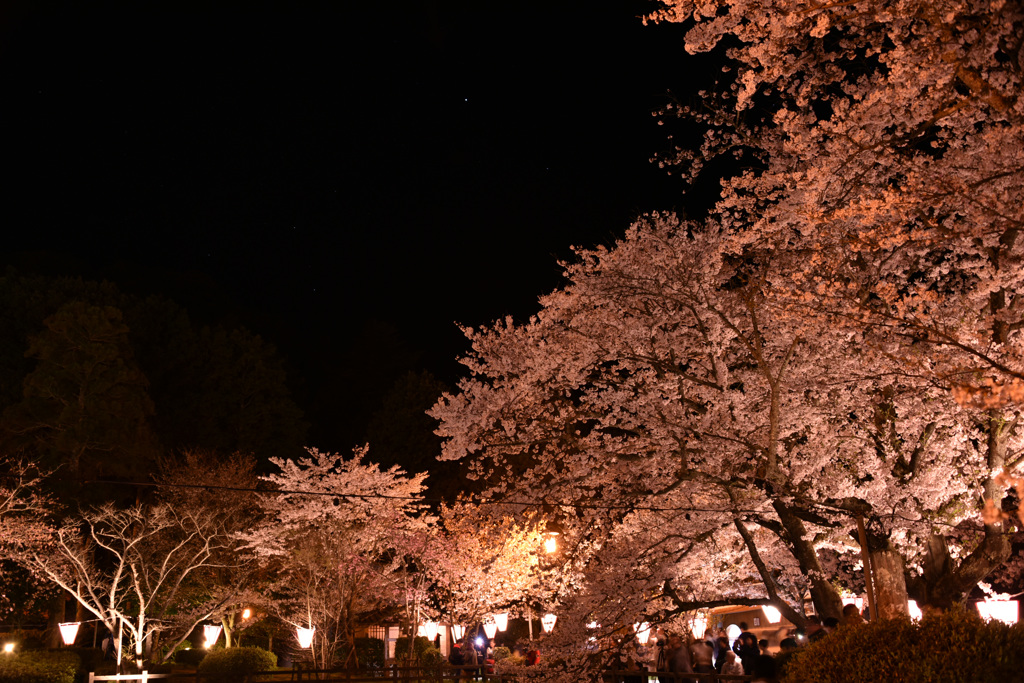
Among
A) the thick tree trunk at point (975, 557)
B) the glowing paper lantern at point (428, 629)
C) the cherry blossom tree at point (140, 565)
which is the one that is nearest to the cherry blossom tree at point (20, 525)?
the cherry blossom tree at point (140, 565)

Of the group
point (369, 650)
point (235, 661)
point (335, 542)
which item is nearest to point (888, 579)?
point (335, 542)

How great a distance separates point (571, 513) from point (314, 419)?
34856mm

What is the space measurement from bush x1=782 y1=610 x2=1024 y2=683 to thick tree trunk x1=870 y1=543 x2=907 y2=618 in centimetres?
365

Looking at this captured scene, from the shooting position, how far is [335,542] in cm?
2086

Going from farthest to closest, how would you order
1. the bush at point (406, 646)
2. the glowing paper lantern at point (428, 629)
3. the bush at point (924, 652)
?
the glowing paper lantern at point (428, 629), the bush at point (406, 646), the bush at point (924, 652)

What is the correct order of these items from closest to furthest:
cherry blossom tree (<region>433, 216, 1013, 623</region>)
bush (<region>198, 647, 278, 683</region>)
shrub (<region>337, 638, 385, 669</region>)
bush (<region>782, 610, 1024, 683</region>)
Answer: bush (<region>782, 610, 1024, 683</region>) → cherry blossom tree (<region>433, 216, 1013, 623</region>) → bush (<region>198, 647, 278, 683</region>) → shrub (<region>337, 638, 385, 669</region>)

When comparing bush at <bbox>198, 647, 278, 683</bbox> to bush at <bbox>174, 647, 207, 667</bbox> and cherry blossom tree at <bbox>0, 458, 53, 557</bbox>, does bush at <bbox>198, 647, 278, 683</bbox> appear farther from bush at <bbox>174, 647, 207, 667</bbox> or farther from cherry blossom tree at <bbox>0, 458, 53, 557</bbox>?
bush at <bbox>174, 647, 207, 667</bbox>

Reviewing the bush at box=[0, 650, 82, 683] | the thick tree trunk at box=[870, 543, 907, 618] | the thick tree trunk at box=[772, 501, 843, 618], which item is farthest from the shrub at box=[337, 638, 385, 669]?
the thick tree trunk at box=[870, 543, 907, 618]

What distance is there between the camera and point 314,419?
44.8 meters

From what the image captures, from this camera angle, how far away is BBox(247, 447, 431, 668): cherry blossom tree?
66.0 feet

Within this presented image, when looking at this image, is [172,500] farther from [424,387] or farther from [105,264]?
[105,264]

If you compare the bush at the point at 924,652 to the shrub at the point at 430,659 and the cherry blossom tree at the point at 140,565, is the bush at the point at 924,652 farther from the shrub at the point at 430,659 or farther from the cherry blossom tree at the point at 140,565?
the shrub at the point at 430,659

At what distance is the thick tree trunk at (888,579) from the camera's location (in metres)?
9.35

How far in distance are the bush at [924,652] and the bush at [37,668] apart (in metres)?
17.0
